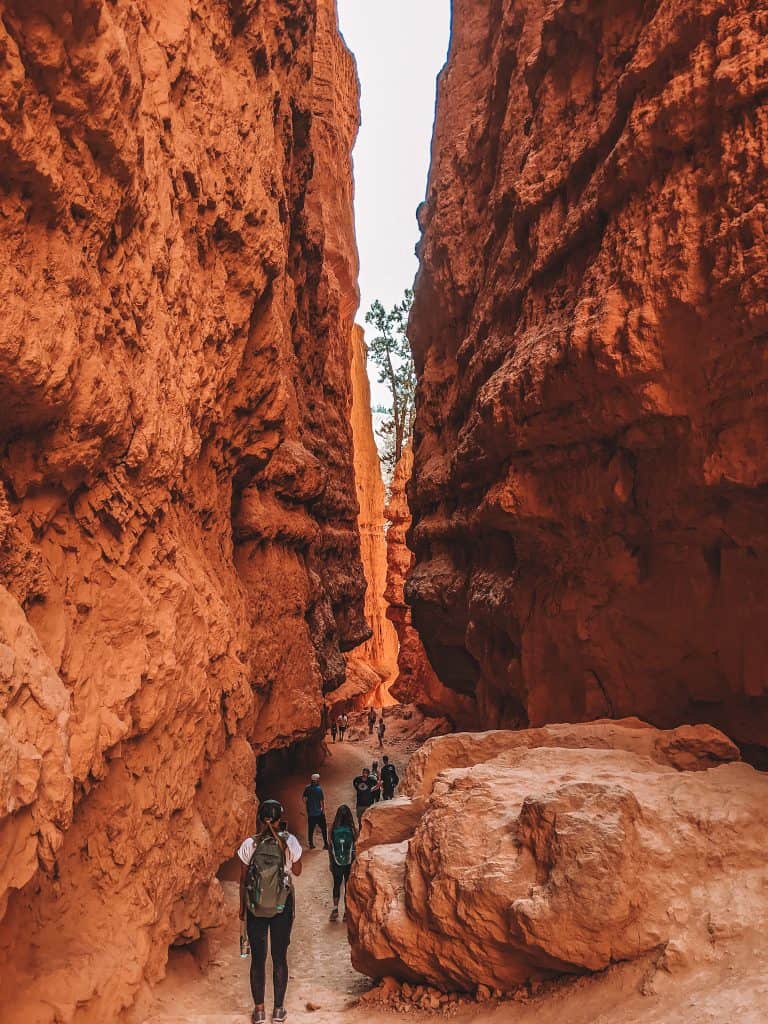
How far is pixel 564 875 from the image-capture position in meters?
3.91

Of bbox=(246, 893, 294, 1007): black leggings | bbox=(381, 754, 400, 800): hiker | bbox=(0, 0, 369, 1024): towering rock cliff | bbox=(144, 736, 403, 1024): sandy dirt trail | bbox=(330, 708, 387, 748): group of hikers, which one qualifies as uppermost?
bbox=(0, 0, 369, 1024): towering rock cliff

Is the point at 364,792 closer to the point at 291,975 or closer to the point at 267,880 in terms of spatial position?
the point at 291,975

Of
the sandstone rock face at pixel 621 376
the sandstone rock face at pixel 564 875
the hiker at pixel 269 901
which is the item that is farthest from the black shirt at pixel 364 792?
the hiker at pixel 269 901

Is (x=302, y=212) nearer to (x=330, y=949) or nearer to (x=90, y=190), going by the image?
(x=90, y=190)

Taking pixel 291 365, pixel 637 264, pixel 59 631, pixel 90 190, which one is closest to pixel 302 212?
pixel 291 365

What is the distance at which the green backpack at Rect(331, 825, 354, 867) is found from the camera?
7.23 metres

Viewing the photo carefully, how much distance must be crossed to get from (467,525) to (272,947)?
351 inches

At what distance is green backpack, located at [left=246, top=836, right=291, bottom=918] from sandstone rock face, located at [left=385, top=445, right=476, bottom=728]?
14.2 m

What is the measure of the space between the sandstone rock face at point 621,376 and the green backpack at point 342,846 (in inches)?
154

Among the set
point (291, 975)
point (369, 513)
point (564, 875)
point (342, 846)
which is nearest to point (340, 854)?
point (342, 846)

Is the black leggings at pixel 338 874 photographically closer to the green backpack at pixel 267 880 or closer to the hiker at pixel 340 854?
the hiker at pixel 340 854

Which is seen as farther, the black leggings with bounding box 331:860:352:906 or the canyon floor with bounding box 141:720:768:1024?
the black leggings with bounding box 331:860:352:906

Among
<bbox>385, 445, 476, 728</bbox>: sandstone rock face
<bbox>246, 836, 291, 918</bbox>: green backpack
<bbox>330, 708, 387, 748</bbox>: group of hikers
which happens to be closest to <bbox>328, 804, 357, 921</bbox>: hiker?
<bbox>246, 836, 291, 918</bbox>: green backpack

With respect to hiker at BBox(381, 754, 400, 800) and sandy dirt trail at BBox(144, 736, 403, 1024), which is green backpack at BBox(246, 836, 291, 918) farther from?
hiker at BBox(381, 754, 400, 800)
